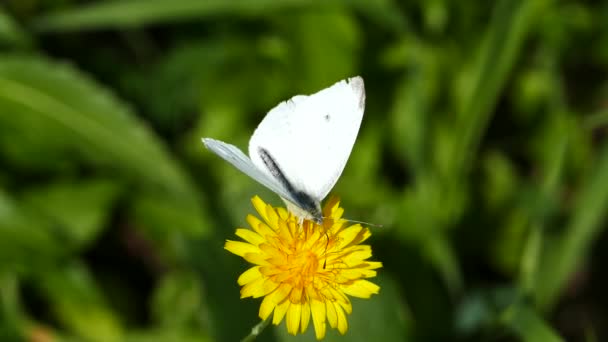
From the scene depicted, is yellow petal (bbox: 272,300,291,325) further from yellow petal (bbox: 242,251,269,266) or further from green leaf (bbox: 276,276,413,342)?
green leaf (bbox: 276,276,413,342)

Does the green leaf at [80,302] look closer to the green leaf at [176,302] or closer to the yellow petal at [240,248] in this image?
the green leaf at [176,302]

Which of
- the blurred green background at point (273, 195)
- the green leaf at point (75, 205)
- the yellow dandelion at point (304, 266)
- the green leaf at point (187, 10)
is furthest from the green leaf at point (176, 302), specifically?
the yellow dandelion at point (304, 266)

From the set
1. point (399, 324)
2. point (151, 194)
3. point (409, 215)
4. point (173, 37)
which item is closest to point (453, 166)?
point (409, 215)

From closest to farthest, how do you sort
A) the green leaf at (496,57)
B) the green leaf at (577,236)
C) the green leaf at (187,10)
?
the green leaf at (496,57)
the green leaf at (577,236)
the green leaf at (187,10)

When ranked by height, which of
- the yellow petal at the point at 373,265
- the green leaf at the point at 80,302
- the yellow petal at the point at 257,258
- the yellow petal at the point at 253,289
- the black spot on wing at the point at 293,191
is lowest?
the yellow petal at the point at 253,289

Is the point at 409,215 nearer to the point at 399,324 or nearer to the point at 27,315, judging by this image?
the point at 399,324
